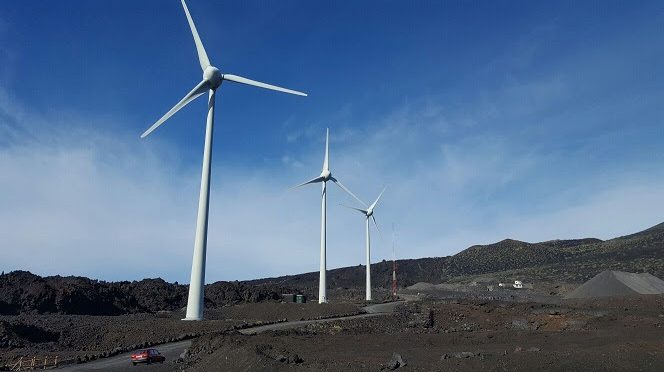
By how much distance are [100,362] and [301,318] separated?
1029 inches

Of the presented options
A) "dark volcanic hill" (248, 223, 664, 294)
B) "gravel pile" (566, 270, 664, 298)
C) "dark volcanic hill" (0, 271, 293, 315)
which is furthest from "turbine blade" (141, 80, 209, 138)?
"dark volcanic hill" (248, 223, 664, 294)

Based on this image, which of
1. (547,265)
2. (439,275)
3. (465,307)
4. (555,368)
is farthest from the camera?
(439,275)

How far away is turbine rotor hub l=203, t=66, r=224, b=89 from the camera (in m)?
44.5

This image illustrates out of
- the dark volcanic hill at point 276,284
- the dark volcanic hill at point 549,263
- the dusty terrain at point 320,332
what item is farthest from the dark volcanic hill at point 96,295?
the dark volcanic hill at point 549,263

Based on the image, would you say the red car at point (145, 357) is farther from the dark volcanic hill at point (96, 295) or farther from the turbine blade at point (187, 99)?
the dark volcanic hill at point (96, 295)

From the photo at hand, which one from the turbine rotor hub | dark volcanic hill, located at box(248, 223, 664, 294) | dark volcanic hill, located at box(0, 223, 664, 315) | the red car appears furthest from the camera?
dark volcanic hill, located at box(248, 223, 664, 294)

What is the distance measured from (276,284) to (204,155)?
104 meters

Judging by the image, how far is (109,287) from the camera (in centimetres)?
7919

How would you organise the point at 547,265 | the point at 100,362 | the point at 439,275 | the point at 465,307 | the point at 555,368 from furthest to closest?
the point at 439,275 < the point at 547,265 < the point at 465,307 < the point at 100,362 < the point at 555,368

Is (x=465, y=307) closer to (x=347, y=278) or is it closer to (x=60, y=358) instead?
(x=60, y=358)

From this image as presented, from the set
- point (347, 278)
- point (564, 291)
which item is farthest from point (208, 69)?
point (347, 278)

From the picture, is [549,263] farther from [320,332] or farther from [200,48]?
[200,48]

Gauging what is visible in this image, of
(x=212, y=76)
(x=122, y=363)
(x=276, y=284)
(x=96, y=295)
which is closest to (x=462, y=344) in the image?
(x=122, y=363)

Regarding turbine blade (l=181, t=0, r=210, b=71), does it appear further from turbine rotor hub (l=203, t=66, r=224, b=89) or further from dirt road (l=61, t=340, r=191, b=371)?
dirt road (l=61, t=340, r=191, b=371)
